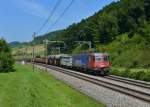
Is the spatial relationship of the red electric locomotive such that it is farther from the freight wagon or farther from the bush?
the freight wagon

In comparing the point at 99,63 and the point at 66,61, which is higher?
the point at 66,61

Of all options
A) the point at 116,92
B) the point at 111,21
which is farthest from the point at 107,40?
the point at 116,92

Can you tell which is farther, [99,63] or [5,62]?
[5,62]

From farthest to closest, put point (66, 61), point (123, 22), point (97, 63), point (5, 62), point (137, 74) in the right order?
point (123, 22)
point (66, 61)
point (5, 62)
point (97, 63)
point (137, 74)

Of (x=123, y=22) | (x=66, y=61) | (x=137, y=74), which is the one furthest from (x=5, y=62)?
(x=123, y=22)

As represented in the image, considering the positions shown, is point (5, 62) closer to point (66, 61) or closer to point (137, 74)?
point (66, 61)

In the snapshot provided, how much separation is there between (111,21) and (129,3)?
853cm

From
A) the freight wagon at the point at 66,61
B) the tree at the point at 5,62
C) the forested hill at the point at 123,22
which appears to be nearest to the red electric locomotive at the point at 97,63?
the tree at the point at 5,62

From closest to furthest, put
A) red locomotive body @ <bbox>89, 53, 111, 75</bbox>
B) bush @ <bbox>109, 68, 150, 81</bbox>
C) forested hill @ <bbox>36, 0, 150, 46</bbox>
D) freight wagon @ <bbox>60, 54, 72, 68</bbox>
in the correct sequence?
bush @ <bbox>109, 68, 150, 81</bbox>, red locomotive body @ <bbox>89, 53, 111, 75</bbox>, freight wagon @ <bbox>60, 54, 72, 68</bbox>, forested hill @ <bbox>36, 0, 150, 46</bbox>

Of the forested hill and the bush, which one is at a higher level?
the forested hill

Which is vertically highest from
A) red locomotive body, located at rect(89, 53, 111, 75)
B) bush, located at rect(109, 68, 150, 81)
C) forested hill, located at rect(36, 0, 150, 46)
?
forested hill, located at rect(36, 0, 150, 46)

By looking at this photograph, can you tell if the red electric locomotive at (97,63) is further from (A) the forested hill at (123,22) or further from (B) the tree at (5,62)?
(A) the forested hill at (123,22)

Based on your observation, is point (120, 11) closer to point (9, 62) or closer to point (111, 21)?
point (111, 21)

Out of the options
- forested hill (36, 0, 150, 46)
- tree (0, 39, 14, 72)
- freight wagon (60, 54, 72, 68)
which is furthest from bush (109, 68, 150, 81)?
forested hill (36, 0, 150, 46)
